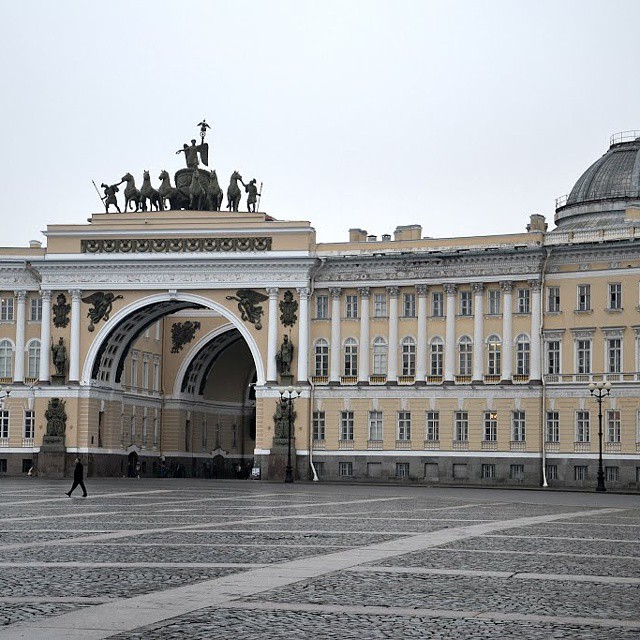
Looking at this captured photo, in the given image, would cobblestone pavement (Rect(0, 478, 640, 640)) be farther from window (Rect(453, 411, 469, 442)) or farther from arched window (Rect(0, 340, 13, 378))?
arched window (Rect(0, 340, 13, 378))

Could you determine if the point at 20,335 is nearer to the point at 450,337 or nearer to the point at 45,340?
the point at 45,340

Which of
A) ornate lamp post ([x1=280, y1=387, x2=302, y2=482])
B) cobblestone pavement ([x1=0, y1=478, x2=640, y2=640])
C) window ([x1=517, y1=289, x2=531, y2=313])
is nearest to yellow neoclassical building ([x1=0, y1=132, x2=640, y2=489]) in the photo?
window ([x1=517, y1=289, x2=531, y2=313])

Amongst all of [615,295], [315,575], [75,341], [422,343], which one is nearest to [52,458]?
[75,341]

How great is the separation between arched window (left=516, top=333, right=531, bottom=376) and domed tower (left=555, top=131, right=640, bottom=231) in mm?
8653

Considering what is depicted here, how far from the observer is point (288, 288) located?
74.4 metres

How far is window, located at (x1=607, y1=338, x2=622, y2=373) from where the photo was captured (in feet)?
224

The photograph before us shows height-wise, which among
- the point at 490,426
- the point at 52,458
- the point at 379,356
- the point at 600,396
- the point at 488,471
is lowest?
the point at 488,471

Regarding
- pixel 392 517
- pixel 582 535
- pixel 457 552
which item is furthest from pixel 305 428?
pixel 457 552

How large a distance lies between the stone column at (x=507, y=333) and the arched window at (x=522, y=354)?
42 cm

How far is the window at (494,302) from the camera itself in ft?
236

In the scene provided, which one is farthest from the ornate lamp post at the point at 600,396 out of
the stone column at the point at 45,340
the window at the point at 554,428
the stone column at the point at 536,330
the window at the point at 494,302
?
the stone column at the point at 45,340

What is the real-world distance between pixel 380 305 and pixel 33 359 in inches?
800

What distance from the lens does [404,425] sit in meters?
73.0

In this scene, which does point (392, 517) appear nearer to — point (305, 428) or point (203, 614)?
point (203, 614)
